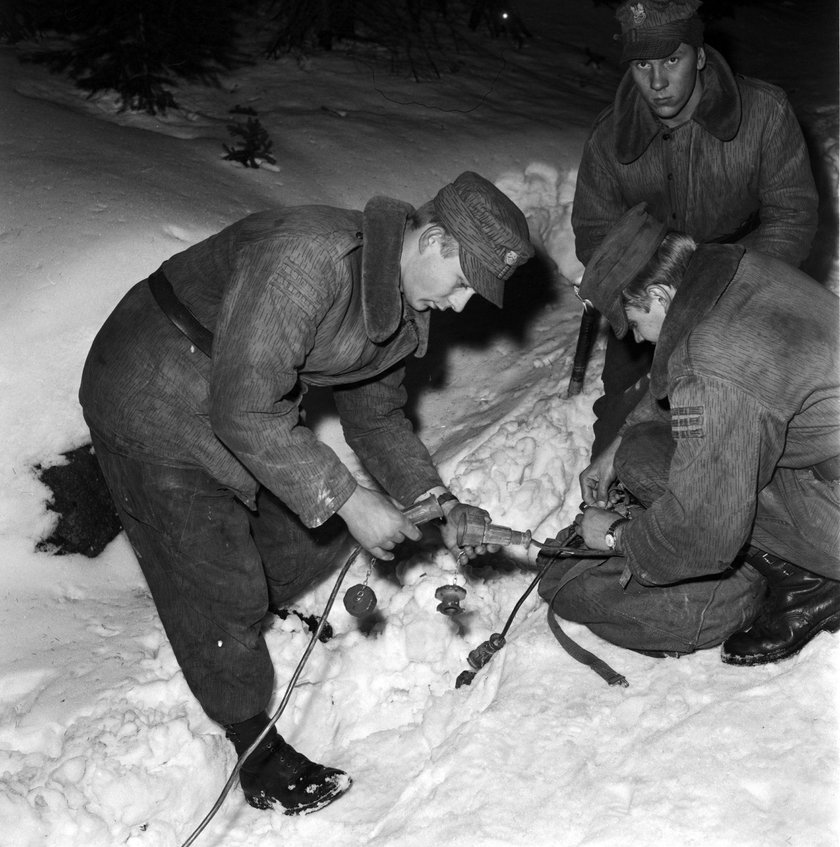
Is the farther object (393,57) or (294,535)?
(393,57)

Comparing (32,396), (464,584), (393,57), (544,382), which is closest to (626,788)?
(464,584)

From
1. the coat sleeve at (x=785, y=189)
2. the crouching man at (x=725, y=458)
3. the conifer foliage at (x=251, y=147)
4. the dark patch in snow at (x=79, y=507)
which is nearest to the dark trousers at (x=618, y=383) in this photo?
the coat sleeve at (x=785, y=189)

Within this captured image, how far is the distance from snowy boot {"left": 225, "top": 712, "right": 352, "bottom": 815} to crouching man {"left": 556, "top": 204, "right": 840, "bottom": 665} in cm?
93

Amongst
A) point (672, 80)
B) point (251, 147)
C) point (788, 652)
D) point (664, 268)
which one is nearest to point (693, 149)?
point (672, 80)

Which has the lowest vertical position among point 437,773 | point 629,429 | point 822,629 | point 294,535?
point 437,773

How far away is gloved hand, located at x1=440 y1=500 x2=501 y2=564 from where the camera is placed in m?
2.76

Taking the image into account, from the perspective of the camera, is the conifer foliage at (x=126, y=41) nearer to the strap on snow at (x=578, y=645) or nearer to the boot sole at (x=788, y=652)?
the strap on snow at (x=578, y=645)

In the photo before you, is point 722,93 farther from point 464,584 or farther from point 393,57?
point 393,57

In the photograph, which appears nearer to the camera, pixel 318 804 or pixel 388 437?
pixel 318 804

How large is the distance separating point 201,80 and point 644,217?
4.15 metres

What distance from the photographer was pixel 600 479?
3.09 m

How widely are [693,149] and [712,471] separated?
1477mm

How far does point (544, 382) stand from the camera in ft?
13.5

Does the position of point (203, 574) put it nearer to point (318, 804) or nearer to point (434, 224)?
point (318, 804)
